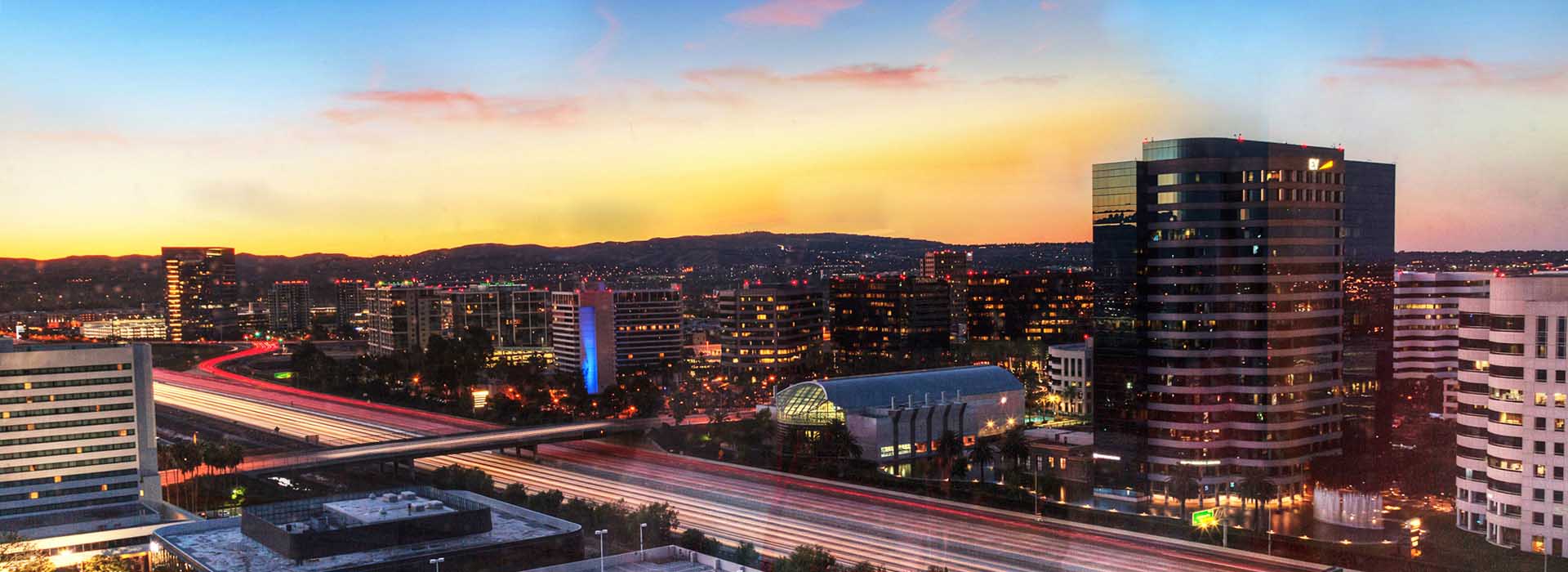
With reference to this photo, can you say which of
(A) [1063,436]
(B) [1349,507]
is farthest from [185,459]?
(B) [1349,507]

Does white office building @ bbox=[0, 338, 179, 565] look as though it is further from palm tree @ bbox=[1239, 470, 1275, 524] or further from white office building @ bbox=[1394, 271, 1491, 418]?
white office building @ bbox=[1394, 271, 1491, 418]

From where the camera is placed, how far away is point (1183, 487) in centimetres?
1522

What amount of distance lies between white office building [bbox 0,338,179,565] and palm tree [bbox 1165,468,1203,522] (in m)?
13.9

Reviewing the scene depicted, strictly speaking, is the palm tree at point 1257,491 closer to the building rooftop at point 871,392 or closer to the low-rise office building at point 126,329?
the building rooftop at point 871,392

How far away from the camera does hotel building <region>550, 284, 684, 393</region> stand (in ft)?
110

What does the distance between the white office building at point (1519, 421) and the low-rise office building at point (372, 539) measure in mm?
10204

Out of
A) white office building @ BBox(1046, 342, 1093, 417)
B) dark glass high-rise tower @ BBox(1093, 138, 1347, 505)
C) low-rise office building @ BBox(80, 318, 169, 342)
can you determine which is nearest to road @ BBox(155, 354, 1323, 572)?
dark glass high-rise tower @ BBox(1093, 138, 1347, 505)

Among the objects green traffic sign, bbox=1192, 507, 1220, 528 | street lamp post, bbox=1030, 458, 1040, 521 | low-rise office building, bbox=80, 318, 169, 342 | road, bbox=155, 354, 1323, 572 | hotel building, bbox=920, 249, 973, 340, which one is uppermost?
hotel building, bbox=920, 249, 973, 340

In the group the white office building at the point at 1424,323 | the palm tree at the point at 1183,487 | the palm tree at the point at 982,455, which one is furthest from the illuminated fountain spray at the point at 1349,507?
the white office building at the point at 1424,323

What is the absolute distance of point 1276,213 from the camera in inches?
631

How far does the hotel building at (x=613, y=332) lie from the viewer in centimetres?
3341

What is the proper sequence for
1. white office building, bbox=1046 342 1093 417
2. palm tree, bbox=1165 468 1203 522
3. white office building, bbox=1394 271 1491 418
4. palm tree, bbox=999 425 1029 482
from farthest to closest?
1. white office building, bbox=1046 342 1093 417
2. white office building, bbox=1394 271 1491 418
3. palm tree, bbox=999 425 1029 482
4. palm tree, bbox=1165 468 1203 522

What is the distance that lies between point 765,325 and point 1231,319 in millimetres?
20948

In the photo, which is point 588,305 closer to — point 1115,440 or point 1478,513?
point 1115,440
